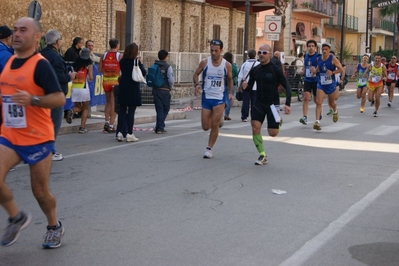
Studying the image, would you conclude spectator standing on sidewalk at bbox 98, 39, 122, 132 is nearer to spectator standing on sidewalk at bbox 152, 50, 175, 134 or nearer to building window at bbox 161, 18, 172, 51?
spectator standing on sidewalk at bbox 152, 50, 175, 134

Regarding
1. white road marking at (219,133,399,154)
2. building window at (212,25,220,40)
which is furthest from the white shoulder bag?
building window at (212,25,220,40)

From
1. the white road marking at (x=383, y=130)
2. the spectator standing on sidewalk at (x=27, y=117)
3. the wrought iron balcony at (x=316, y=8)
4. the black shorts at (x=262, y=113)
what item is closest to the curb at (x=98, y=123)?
the black shorts at (x=262, y=113)

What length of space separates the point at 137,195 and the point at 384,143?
729 centimetres

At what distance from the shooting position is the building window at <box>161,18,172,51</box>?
101 feet

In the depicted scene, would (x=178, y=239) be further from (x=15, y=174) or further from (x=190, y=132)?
(x=190, y=132)

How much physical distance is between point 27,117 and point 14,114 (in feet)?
0.35

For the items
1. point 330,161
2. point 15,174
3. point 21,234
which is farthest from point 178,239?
point 330,161

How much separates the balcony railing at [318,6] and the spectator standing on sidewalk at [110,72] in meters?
40.4

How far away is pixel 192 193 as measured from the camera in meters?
8.76

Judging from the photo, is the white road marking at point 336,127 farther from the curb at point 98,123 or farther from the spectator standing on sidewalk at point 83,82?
the spectator standing on sidewalk at point 83,82

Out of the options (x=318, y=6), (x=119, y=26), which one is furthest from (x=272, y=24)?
(x=318, y=6)

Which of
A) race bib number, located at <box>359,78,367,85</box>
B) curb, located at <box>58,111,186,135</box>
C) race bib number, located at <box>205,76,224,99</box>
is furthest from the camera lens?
race bib number, located at <box>359,78,367,85</box>

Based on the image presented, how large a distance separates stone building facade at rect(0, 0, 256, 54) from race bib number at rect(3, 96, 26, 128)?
15.9 m

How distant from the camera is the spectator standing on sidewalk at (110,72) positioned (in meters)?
15.0
